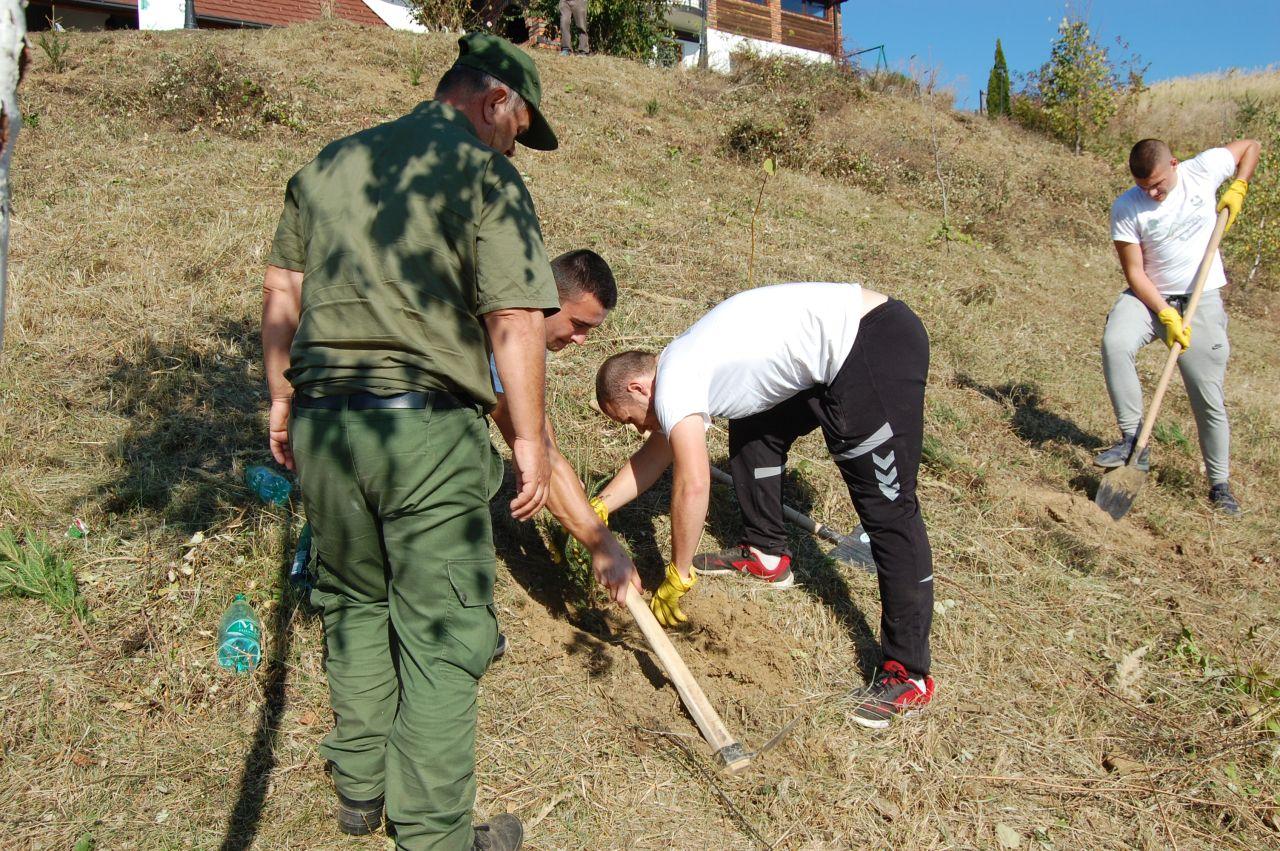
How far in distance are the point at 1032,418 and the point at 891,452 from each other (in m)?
3.59

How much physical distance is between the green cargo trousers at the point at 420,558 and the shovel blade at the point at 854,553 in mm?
2216

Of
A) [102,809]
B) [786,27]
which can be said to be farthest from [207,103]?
[786,27]

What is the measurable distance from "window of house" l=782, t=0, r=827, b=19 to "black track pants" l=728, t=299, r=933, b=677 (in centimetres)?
2623

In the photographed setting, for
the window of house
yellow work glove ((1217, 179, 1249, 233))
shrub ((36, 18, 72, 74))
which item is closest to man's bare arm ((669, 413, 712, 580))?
yellow work glove ((1217, 179, 1249, 233))

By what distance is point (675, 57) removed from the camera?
16734 millimetres

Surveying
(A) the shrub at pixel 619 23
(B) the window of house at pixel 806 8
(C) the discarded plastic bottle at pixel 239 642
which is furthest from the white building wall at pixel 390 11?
(C) the discarded plastic bottle at pixel 239 642

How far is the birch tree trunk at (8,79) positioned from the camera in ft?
2.64

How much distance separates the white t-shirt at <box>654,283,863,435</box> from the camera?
2936 millimetres

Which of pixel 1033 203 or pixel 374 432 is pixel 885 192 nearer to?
pixel 1033 203

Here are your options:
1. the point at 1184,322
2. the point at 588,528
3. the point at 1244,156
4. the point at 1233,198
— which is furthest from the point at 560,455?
the point at 1244,156

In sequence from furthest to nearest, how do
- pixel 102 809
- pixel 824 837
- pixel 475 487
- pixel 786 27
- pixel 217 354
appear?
1. pixel 786 27
2. pixel 217 354
3. pixel 824 837
4. pixel 102 809
5. pixel 475 487

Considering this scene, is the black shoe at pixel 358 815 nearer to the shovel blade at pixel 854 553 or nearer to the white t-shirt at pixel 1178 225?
the shovel blade at pixel 854 553

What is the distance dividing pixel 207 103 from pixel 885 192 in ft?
27.5

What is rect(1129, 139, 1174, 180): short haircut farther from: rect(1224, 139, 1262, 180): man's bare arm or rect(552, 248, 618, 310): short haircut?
rect(552, 248, 618, 310): short haircut
